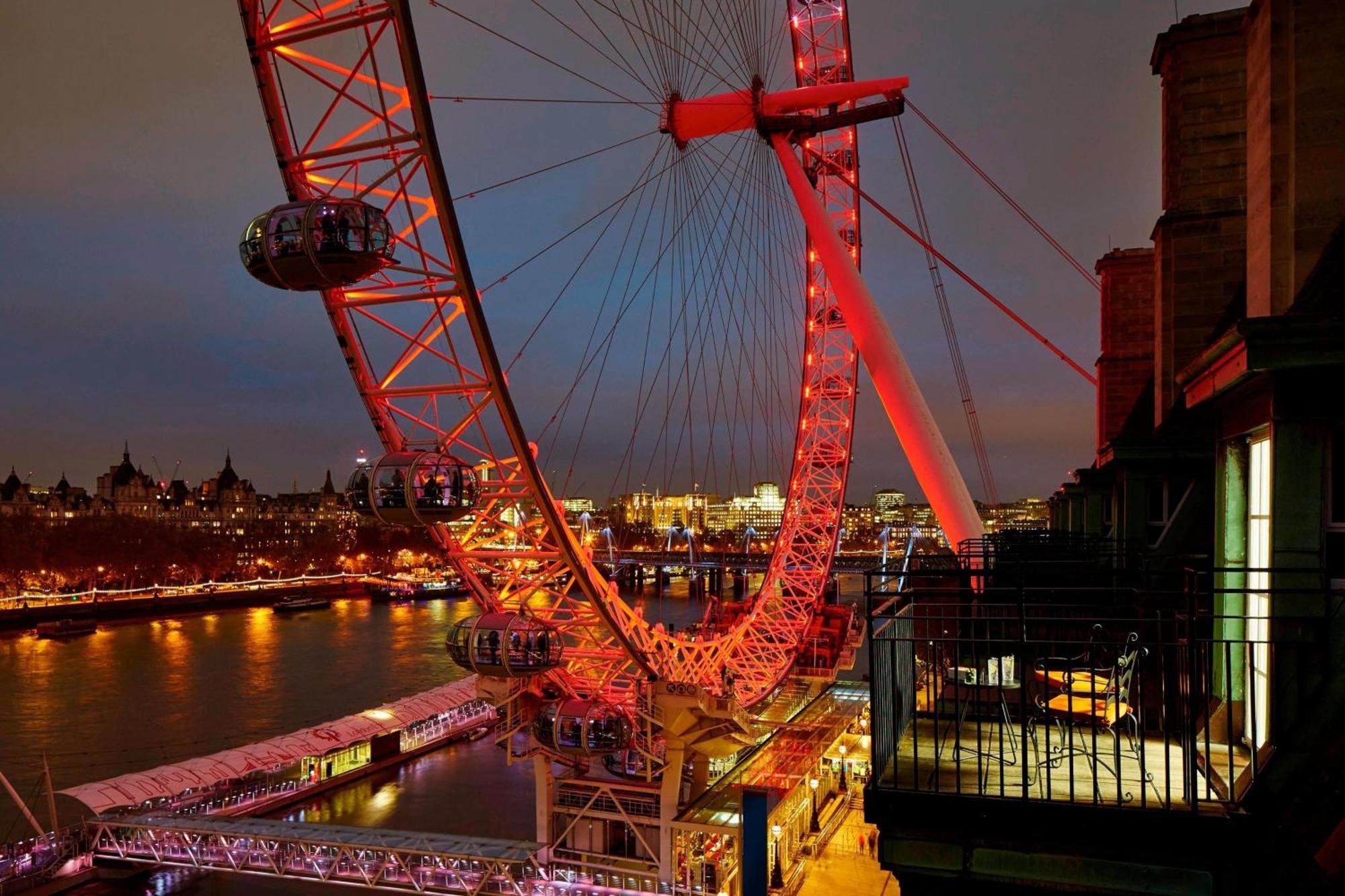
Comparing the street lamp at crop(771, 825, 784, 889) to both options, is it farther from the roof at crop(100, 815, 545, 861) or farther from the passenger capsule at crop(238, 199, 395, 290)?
the passenger capsule at crop(238, 199, 395, 290)

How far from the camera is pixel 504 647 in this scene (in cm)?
1241

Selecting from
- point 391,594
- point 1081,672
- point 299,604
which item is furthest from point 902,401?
point 391,594

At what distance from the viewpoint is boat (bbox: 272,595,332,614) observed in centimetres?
5797

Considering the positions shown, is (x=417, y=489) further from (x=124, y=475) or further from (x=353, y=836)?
(x=124, y=475)

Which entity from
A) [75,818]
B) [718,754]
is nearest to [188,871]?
[75,818]

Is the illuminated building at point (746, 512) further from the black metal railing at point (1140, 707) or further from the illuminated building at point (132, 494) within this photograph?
the black metal railing at point (1140, 707)

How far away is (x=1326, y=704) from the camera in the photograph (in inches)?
116

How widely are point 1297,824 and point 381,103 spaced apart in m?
9.13

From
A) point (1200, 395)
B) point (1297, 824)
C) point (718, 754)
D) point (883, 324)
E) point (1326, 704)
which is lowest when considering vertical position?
point (718, 754)

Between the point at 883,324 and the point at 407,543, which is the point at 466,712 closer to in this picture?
the point at 883,324

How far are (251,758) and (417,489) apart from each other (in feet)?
47.9

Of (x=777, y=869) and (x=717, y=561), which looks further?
(x=717, y=561)

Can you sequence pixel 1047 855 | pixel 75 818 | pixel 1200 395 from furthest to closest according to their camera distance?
pixel 75 818 → pixel 1200 395 → pixel 1047 855

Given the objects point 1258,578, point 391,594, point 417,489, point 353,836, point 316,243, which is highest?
point 316,243
